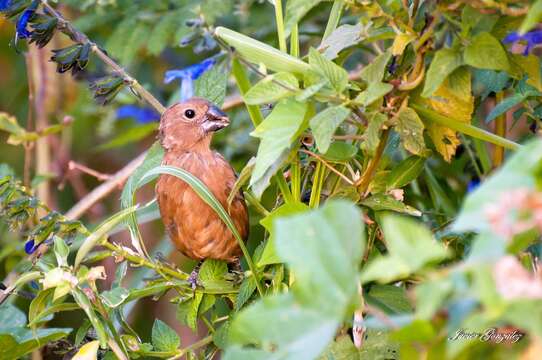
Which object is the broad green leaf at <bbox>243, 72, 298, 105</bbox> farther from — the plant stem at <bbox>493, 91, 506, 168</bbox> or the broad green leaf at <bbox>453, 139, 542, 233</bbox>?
the plant stem at <bbox>493, 91, 506, 168</bbox>

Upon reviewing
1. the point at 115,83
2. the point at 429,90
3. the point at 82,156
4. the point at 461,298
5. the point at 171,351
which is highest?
the point at 461,298

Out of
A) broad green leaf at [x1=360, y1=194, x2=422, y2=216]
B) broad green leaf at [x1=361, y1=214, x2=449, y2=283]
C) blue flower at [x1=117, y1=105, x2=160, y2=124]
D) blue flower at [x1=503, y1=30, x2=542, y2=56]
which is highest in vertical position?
broad green leaf at [x1=361, y1=214, x2=449, y2=283]

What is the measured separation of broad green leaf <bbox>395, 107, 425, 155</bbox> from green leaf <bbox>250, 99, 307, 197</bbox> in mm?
223

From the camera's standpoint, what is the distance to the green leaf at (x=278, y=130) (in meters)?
1.60

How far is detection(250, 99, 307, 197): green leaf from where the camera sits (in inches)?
63.0

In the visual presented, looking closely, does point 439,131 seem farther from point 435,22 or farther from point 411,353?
point 411,353

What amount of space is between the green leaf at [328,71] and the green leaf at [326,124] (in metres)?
0.04

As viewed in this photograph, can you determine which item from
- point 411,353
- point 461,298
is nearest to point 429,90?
point 411,353

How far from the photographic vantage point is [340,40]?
1.79 m

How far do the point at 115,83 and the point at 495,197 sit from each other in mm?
1232

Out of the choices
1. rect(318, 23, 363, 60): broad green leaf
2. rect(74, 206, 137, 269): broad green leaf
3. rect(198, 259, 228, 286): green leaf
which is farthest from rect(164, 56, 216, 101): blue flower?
rect(74, 206, 137, 269): broad green leaf

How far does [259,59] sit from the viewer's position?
1710mm

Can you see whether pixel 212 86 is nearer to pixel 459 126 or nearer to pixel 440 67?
pixel 459 126

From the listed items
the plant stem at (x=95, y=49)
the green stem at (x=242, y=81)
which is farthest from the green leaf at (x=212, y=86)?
the green stem at (x=242, y=81)
